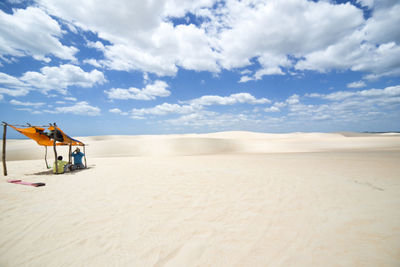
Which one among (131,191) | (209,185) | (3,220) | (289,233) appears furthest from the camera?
(209,185)

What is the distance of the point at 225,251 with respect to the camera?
332 centimetres

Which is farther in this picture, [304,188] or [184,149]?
[184,149]

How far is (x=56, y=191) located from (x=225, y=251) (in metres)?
7.16

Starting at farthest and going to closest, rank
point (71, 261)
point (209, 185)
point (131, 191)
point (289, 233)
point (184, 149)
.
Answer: point (184, 149) → point (209, 185) → point (131, 191) → point (289, 233) → point (71, 261)

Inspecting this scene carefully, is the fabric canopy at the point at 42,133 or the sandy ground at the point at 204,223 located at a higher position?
the fabric canopy at the point at 42,133

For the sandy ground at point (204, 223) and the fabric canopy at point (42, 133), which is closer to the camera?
the sandy ground at point (204, 223)

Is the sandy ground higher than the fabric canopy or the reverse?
the reverse

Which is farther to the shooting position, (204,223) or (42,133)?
(42,133)

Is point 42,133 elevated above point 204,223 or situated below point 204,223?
above

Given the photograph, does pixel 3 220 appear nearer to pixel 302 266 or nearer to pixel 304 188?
pixel 302 266

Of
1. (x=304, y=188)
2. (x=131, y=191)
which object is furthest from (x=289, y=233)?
(x=131, y=191)

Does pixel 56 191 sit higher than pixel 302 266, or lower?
higher

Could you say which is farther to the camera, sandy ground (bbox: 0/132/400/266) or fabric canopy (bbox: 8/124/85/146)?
fabric canopy (bbox: 8/124/85/146)

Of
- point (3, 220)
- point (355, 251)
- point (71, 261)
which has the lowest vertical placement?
point (355, 251)
